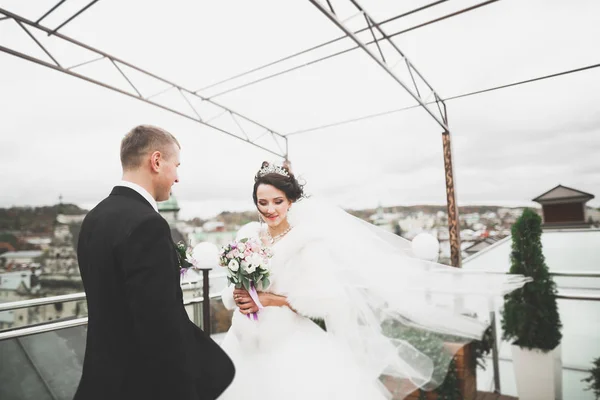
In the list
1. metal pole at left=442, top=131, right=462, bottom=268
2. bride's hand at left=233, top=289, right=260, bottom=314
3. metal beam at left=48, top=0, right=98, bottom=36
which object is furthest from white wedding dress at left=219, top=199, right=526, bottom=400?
metal pole at left=442, top=131, right=462, bottom=268

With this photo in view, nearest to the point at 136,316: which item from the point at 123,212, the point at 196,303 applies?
the point at 123,212

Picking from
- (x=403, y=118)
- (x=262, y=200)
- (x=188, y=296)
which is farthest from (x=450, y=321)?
(x=403, y=118)

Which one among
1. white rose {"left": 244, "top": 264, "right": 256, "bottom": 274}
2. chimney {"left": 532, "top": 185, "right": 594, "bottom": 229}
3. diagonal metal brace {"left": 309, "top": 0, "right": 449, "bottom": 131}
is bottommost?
white rose {"left": 244, "top": 264, "right": 256, "bottom": 274}

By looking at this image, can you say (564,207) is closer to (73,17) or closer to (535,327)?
(535,327)

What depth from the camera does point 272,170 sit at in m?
2.51

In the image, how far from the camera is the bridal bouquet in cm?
179

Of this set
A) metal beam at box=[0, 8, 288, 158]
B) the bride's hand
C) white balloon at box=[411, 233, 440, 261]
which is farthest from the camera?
metal beam at box=[0, 8, 288, 158]

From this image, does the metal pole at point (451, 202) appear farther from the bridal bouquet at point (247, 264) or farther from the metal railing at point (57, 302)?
the bridal bouquet at point (247, 264)

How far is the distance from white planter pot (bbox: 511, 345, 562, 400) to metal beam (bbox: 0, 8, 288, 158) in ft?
20.2

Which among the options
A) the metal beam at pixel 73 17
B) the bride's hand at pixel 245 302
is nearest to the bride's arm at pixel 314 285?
the bride's hand at pixel 245 302

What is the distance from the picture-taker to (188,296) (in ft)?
12.5

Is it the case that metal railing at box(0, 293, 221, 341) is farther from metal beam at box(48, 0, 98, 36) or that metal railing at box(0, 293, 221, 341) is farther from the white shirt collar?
metal beam at box(48, 0, 98, 36)

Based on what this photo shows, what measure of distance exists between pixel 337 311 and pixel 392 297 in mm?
744

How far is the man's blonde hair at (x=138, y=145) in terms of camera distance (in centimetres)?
143
